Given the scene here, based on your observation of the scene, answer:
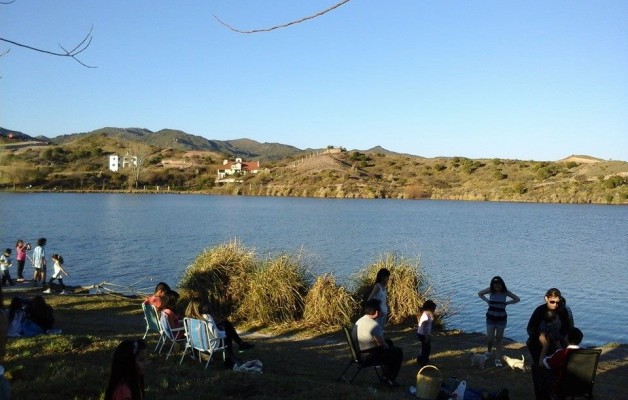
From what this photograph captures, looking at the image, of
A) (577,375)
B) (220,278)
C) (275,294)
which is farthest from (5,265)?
(577,375)

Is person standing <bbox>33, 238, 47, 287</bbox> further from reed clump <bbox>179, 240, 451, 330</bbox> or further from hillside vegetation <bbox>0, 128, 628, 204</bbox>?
hillside vegetation <bbox>0, 128, 628, 204</bbox>

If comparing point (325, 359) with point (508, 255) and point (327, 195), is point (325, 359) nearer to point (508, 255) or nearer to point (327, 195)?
point (508, 255)

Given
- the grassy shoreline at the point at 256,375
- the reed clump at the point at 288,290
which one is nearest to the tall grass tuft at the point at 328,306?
the reed clump at the point at 288,290

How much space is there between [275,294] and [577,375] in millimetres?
8469

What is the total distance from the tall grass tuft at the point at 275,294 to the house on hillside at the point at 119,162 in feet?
376

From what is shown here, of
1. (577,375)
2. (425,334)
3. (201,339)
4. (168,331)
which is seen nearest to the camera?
(577,375)

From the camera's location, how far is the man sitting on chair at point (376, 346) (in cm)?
891

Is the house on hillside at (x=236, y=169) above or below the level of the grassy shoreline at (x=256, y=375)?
above

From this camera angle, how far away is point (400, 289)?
51.5ft

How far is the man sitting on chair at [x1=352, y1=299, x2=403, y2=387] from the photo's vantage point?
8914 millimetres

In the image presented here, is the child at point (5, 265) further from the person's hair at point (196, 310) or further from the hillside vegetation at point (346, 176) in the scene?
the hillside vegetation at point (346, 176)

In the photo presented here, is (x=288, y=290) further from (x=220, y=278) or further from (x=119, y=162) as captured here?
(x=119, y=162)

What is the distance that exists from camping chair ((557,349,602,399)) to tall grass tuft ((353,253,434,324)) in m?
7.68

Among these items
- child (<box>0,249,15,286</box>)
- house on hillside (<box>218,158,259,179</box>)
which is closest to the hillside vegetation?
house on hillside (<box>218,158,259,179</box>)
